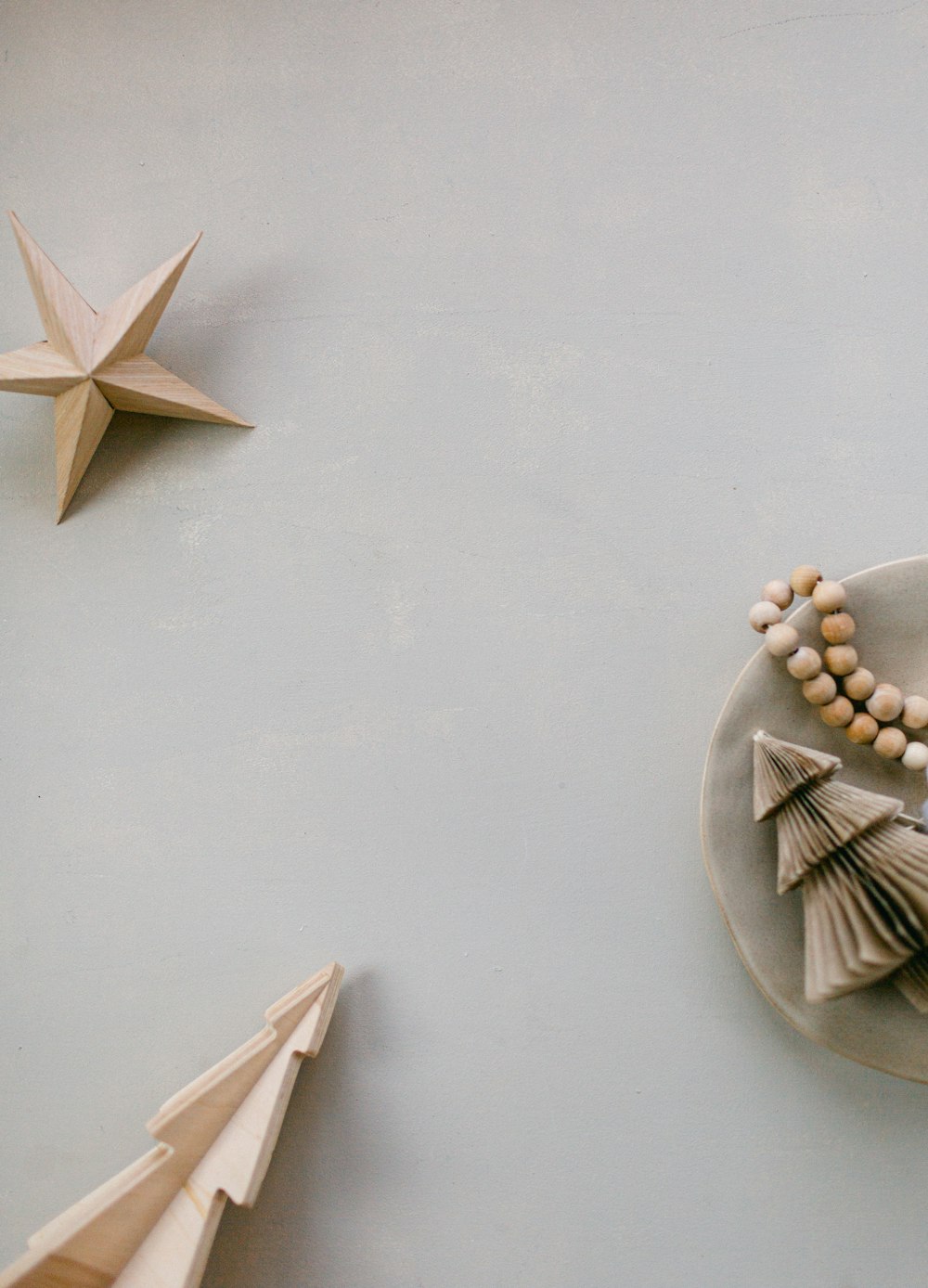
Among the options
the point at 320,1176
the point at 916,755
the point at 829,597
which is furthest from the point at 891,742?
the point at 320,1176

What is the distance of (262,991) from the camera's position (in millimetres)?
681

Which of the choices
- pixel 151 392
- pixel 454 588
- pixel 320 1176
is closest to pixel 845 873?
pixel 454 588

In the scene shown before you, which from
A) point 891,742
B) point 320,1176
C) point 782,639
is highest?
point 782,639

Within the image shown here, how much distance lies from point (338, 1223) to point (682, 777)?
0.44m

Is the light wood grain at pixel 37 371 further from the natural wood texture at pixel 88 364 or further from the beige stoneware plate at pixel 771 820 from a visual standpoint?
the beige stoneware plate at pixel 771 820

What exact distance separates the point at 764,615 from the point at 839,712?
9 cm

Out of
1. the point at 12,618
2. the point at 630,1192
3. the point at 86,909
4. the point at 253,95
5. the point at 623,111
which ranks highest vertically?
the point at 253,95

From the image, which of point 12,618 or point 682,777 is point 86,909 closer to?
point 12,618

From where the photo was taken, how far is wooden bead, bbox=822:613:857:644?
0.63 meters

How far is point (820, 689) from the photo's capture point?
2.09 ft

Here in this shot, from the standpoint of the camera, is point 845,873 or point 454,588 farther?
point 454,588

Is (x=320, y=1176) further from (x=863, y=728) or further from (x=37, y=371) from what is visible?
(x=37, y=371)

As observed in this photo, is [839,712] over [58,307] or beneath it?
beneath

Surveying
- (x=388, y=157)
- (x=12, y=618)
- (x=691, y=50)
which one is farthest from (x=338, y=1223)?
(x=691, y=50)
